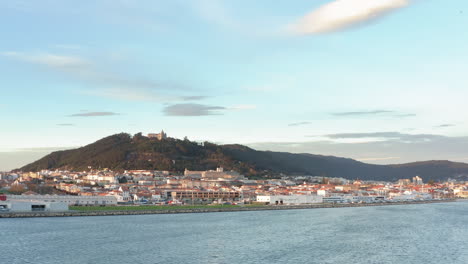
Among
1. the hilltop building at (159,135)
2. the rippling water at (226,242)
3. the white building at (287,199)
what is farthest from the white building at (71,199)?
the hilltop building at (159,135)

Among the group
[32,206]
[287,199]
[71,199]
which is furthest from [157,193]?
[32,206]

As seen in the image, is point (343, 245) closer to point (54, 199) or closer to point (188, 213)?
point (188, 213)

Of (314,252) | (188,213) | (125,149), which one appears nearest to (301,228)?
(314,252)

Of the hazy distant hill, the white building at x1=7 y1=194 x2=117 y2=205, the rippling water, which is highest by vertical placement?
the hazy distant hill

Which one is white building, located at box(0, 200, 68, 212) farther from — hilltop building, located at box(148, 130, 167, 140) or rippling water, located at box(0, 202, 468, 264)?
hilltop building, located at box(148, 130, 167, 140)

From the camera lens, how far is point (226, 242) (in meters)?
19.9

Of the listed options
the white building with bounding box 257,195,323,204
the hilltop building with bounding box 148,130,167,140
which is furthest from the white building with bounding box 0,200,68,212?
the hilltop building with bounding box 148,130,167,140

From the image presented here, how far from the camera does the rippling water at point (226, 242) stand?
16297mm

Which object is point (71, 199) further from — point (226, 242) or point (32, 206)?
point (226, 242)

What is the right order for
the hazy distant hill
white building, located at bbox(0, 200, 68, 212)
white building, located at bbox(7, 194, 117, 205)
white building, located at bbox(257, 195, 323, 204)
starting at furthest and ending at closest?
the hazy distant hill < white building, located at bbox(257, 195, 323, 204) < white building, located at bbox(7, 194, 117, 205) < white building, located at bbox(0, 200, 68, 212)

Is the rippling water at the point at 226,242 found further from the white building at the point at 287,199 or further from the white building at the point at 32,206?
the white building at the point at 287,199

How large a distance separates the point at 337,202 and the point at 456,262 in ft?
130

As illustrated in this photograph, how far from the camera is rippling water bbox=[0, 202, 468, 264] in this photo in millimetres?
Answer: 16297

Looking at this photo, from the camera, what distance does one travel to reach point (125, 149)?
308ft
